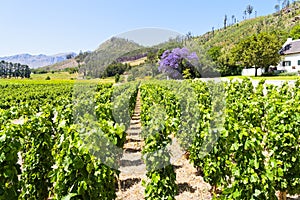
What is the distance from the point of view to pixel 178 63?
3606 cm

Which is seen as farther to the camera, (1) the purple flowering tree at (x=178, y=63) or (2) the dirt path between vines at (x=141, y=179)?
(1) the purple flowering tree at (x=178, y=63)

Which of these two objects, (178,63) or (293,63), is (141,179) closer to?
(178,63)

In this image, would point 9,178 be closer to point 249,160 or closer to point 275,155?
point 249,160

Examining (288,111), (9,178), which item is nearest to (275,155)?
(288,111)

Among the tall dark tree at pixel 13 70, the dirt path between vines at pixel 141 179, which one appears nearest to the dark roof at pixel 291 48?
the dirt path between vines at pixel 141 179

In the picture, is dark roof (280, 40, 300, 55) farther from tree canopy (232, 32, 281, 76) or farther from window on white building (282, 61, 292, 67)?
tree canopy (232, 32, 281, 76)

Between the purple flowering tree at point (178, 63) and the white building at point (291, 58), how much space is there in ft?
74.5

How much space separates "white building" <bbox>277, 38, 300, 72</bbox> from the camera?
50953 millimetres

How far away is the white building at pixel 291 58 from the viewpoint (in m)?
51.0

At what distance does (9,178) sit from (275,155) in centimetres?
489

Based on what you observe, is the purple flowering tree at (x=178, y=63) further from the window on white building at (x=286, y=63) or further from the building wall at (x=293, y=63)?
the window on white building at (x=286, y=63)

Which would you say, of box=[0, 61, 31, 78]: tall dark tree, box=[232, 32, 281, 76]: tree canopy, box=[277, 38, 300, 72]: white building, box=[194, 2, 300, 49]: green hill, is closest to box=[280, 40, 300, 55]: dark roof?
box=[277, 38, 300, 72]: white building

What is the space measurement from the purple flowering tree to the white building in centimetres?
2272

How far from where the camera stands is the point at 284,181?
225 inches
